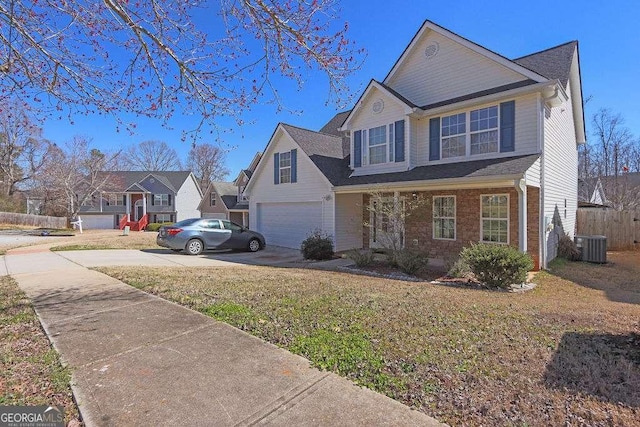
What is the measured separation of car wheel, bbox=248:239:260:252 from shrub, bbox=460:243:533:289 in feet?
32.3

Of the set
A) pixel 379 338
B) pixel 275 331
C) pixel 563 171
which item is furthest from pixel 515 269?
pixel 563 171

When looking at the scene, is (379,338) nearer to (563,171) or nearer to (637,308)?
(637,308)

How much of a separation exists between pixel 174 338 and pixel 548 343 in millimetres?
4279

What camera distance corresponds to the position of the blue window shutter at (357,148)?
14039 mm

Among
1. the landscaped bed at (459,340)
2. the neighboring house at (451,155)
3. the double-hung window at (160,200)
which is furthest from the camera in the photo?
the double-hung window at (160,200)

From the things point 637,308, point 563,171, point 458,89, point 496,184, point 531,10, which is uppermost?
point 531,10

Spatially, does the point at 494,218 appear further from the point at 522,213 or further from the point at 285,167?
the point at 285,167

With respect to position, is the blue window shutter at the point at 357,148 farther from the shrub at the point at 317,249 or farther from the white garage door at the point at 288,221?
the shrub at the point at 317,249

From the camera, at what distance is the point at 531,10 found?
28.5 ft

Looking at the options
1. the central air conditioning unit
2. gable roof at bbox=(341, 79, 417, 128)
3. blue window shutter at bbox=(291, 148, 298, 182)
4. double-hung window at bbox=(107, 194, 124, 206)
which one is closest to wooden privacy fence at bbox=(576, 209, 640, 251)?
the central air conditioning unit

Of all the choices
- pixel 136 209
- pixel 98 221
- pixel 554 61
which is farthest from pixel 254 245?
pixel 98 221

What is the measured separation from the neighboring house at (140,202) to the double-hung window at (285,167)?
2820 cm

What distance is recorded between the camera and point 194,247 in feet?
44.3

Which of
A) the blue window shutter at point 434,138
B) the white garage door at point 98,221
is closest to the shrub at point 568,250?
the blue window shutter at point 434,138
